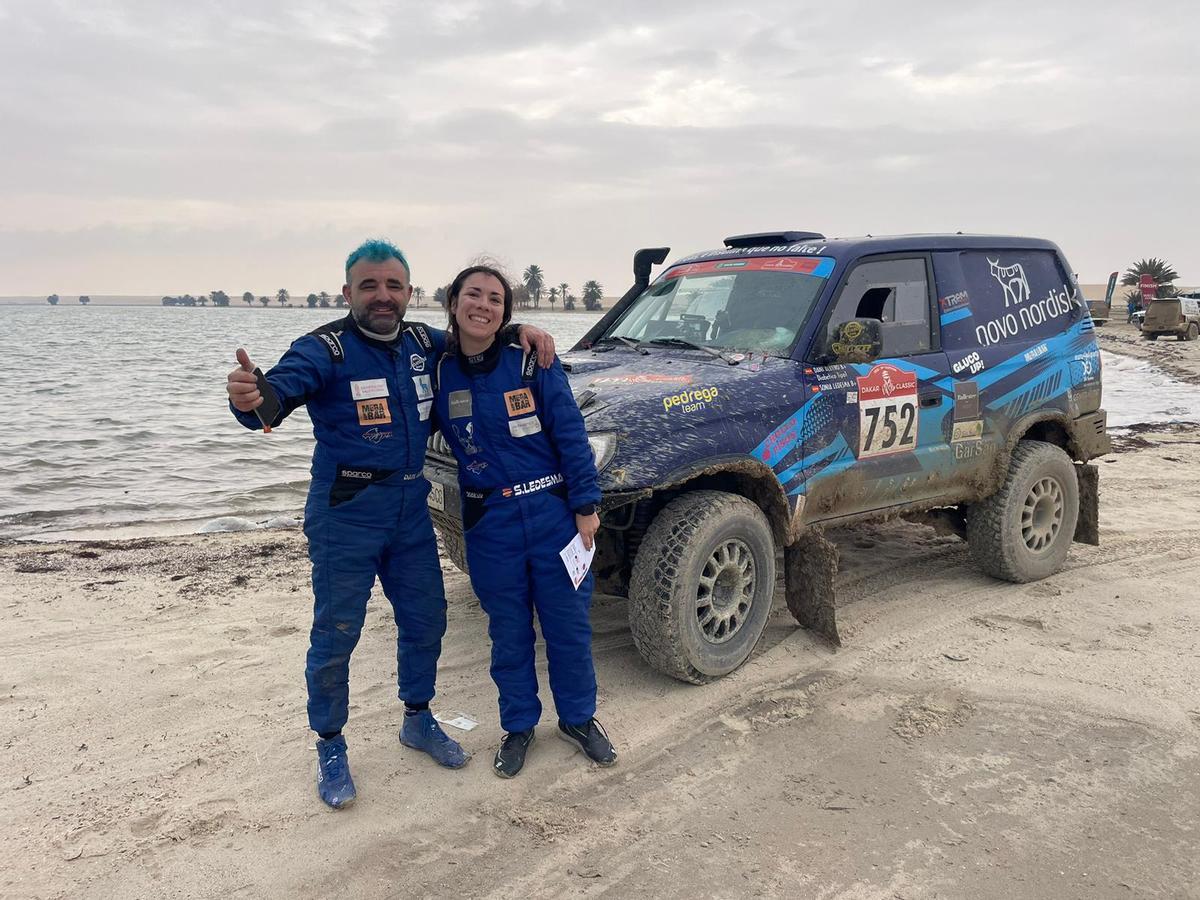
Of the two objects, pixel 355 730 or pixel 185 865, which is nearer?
pixel 185 865

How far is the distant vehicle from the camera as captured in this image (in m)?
33.8

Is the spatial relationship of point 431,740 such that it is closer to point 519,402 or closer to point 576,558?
point 576,558

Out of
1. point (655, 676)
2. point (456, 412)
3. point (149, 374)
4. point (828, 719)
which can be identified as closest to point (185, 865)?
point (456, 412)

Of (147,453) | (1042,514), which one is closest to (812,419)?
Answer: (1042,514)

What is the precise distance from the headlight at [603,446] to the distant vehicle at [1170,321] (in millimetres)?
36984

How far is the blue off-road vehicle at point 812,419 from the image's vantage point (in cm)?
410

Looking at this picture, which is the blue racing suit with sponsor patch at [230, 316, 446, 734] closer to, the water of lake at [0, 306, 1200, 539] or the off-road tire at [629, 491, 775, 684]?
the off-road tire at [629, 491, 775, 684]

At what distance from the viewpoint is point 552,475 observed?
355cm

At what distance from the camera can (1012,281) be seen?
5.63 m

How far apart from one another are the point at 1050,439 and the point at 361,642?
15.3ft

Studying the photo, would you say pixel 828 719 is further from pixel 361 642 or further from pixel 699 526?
pixel 361 642

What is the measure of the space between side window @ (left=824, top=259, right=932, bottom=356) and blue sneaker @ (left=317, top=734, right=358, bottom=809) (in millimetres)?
3104

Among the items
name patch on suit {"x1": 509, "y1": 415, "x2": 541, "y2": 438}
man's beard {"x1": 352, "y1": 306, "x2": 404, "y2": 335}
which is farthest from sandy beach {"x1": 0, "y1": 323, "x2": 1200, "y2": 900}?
man's beard {"x1": 352, "y1": 306, "x2": 404, "y2": 335}

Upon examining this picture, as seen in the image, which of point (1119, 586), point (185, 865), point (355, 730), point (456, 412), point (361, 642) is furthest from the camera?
point (1119, 586)
